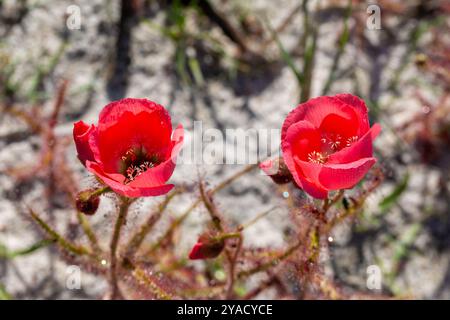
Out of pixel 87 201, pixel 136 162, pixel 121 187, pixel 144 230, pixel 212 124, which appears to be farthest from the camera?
pixel 212 124

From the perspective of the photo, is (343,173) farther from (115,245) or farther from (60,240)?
(60,240)

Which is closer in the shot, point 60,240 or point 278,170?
point 278,170

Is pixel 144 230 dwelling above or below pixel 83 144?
below

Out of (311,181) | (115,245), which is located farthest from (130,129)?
(311,181)

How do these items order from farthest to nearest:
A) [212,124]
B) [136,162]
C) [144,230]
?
[212,124] → [144,230] → [136,162]

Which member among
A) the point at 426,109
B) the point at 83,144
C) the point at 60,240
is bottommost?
the point at 60,240

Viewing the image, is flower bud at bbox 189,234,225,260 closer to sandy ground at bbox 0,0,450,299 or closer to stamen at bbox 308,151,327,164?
stamen at bbox 308,151,327,164

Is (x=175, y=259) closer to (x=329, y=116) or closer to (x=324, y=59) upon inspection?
(x=329, y=116)
